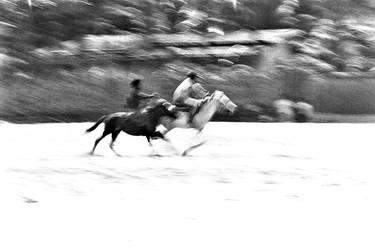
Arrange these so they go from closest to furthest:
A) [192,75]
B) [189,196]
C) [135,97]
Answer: [189,196], [135,97], [192,75]

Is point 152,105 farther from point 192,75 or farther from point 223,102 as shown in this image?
point 223,102

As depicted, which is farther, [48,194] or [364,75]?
[364,75]

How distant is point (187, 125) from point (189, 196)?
5538 millimetres

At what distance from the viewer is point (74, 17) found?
29344 millimetres

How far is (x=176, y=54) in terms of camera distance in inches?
1127

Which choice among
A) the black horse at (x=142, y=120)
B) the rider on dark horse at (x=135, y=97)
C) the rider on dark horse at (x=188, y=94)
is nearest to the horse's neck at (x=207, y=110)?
the rider on dark horse at (x=188, y=94)

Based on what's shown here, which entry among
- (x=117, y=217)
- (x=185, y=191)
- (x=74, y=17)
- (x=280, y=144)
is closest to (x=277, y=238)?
(x=117, y=217)

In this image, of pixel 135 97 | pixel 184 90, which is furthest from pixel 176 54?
pixel 135 97

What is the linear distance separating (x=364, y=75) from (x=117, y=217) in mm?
21971

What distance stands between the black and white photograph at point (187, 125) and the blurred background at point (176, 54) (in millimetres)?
58

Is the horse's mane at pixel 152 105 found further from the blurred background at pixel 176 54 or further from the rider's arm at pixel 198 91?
the blurred background at pixel 176 54

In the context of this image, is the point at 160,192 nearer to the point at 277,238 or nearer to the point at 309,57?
the point at 277,238

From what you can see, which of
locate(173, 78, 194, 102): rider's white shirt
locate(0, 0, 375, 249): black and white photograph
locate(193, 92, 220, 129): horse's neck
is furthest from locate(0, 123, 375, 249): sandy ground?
locate(173, 78, 194, 102): rider's white shirt

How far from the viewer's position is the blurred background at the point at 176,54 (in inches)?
1103
